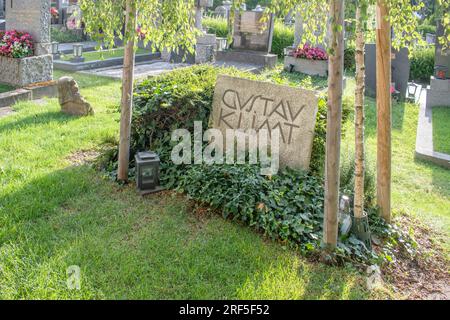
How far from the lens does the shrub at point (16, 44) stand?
8648 mm

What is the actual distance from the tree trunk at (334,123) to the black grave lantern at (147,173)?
194 cm

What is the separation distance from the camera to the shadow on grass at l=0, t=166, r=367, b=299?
3.04 m

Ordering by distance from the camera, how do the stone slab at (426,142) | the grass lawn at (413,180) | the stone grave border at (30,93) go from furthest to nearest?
the stone grave border at (30,93), the stone slab at (426,142), the grass lawn at (413,180)

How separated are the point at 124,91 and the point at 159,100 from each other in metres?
0.54

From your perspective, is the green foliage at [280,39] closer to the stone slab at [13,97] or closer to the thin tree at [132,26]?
the stone slab at [13,97]

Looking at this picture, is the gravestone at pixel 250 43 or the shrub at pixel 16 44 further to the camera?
the gravestone at pixel 250 43

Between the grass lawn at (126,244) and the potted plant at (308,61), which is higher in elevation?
the potted plant at (308,61)

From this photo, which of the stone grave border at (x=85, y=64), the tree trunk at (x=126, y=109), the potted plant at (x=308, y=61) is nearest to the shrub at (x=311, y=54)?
the potted plant at (x=308, y=61)

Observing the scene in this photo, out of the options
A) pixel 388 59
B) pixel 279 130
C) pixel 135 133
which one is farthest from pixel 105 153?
pixel 388 59

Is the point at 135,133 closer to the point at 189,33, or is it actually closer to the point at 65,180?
the point at 65,180

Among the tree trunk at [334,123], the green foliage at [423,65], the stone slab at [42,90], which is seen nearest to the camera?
the tree trunk at [334,123]

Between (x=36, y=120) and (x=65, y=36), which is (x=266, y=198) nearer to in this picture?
(x=36, y=120)

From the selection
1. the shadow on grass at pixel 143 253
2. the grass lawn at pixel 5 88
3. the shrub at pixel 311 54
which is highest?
the shrub at pixel 311 54

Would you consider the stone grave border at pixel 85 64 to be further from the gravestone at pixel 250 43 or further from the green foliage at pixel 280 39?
the green foliage at pixel 280 39
